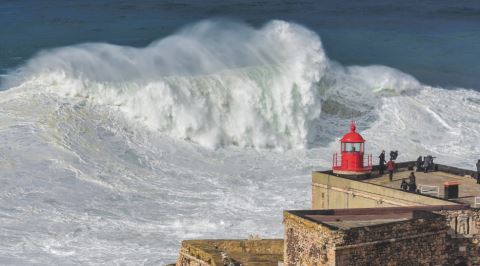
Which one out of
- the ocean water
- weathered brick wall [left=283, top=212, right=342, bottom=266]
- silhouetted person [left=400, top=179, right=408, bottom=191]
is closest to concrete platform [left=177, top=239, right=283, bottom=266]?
weathered brick wall [left=283, top=212, right=342, bottom=266]

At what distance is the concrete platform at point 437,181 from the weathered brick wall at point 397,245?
10.5 feet

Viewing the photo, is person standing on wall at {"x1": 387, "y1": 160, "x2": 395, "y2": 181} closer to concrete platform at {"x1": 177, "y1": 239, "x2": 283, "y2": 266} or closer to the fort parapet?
the fort parapet

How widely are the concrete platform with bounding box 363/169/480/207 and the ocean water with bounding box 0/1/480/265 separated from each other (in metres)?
4.72

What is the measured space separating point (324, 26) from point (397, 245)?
73919mm

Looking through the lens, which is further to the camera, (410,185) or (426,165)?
(426,165)

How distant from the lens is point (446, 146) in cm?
4241

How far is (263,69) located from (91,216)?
20.2 meters

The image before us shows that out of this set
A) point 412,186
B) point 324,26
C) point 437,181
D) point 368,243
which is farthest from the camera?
point 324,26

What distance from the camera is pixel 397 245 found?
16.2 metres

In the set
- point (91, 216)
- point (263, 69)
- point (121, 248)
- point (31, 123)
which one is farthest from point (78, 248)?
point (263, 69)

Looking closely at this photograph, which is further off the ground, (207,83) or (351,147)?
(207,83)

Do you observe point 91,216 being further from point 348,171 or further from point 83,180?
point 348,171

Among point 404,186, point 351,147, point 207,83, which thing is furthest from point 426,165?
point 207,83

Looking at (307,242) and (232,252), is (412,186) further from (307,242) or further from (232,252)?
(307,242)
